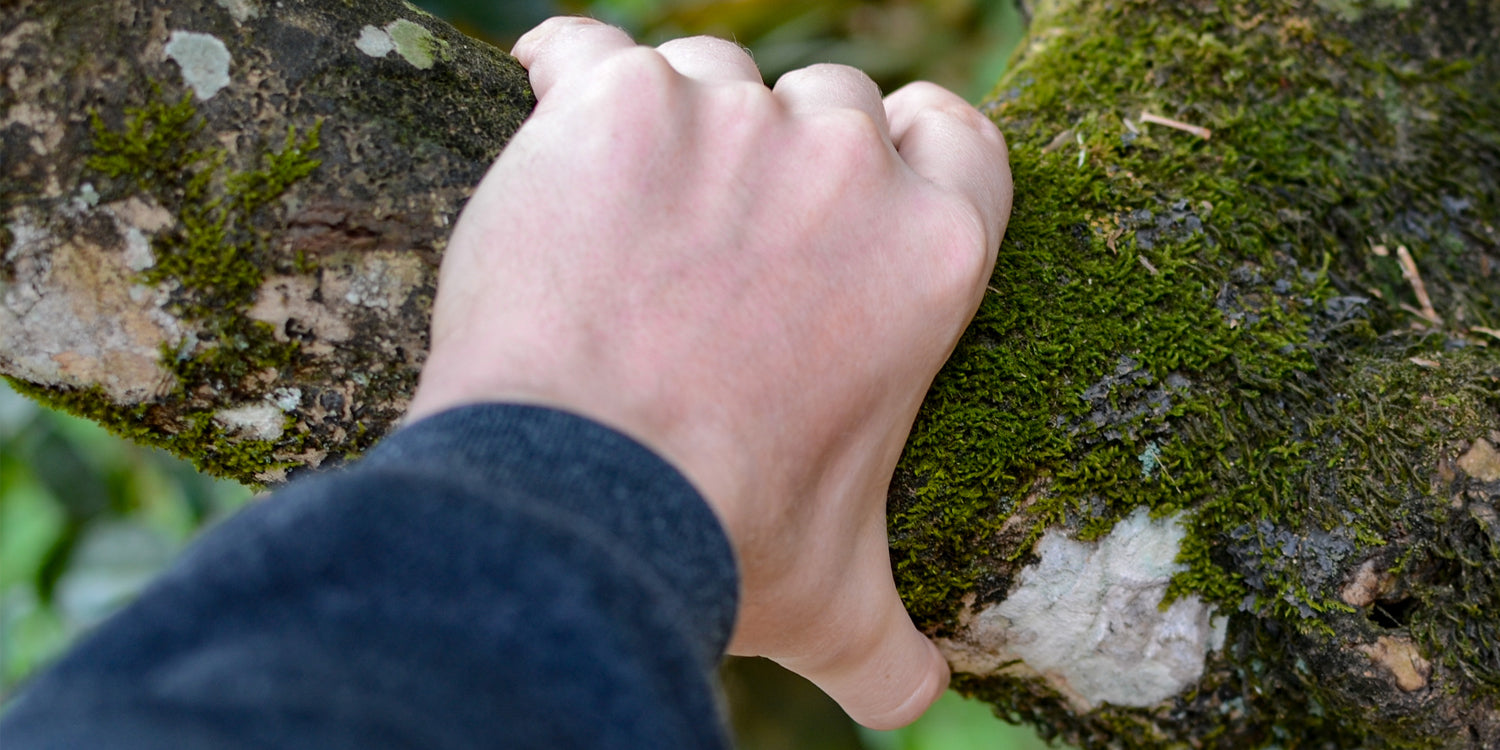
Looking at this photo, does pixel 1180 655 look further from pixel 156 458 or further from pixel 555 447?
pixel 156 458

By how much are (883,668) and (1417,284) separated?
1.02 meters

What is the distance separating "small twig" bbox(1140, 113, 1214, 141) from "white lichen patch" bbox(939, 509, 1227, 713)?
603 millimetres

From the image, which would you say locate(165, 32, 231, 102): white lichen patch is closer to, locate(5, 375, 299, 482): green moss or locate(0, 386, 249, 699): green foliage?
locate(5, 375, 299, 482): green moss

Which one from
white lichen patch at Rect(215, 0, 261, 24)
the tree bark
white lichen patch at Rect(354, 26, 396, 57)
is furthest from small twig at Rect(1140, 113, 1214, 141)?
white lichen patch at Rect(215, 0, 261, 24)

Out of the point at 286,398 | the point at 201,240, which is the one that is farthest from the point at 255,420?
the point at 201,240

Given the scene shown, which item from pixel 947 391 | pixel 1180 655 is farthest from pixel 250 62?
pixel 1180 655

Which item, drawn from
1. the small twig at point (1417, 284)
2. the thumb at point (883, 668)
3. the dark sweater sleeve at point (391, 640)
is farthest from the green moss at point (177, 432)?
the small twig at point (1417, 284)

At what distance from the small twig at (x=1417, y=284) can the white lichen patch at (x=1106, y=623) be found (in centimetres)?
61

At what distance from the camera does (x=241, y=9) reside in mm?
979

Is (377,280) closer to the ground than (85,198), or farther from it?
closer to the ground

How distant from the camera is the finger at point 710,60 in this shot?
110cm

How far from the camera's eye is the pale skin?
0.81m

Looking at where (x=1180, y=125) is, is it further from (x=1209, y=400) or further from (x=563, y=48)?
(x=563, y=48)

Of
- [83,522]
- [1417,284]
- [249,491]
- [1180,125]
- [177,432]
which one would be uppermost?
[1180,125]
